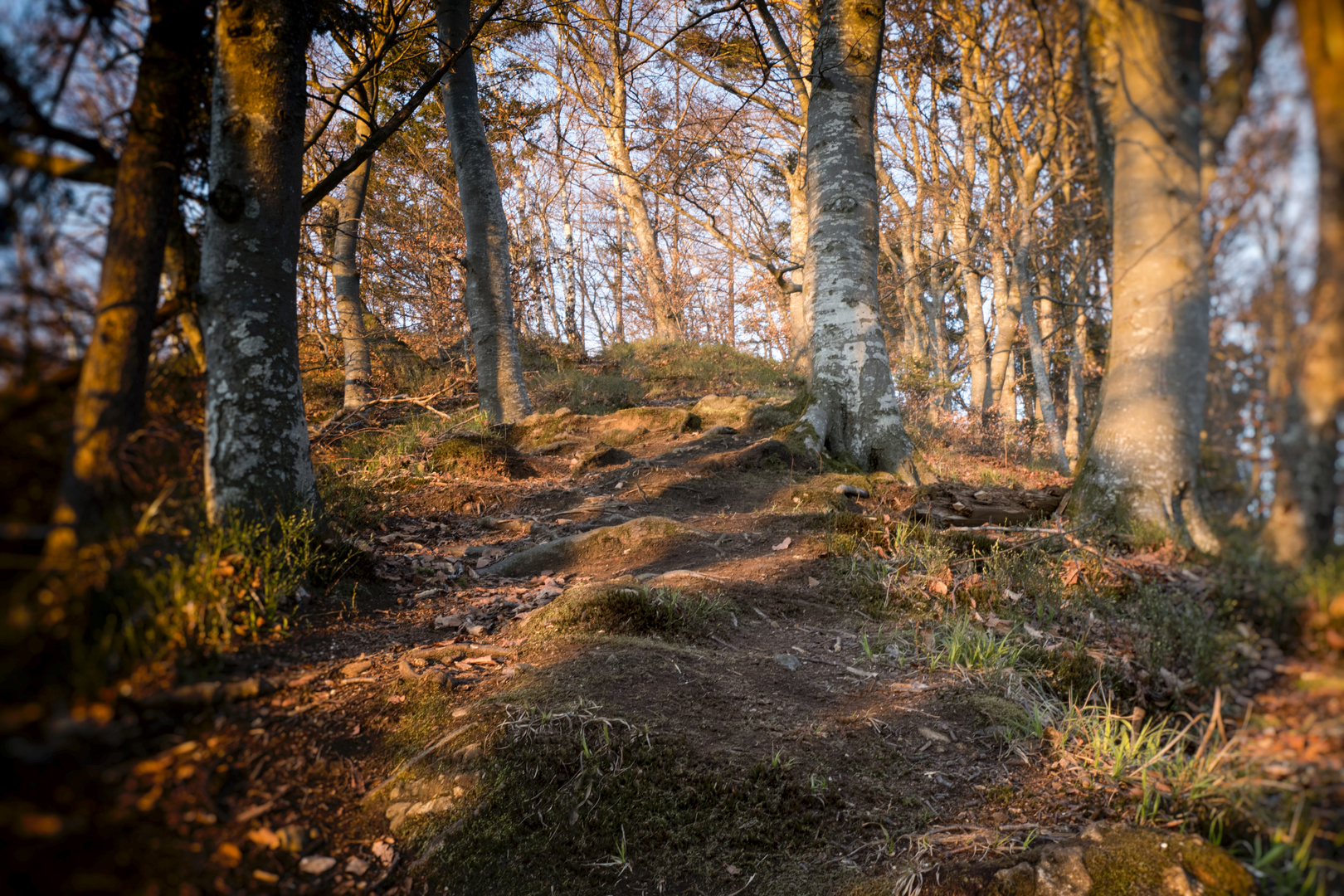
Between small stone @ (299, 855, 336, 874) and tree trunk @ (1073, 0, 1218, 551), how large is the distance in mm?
1900

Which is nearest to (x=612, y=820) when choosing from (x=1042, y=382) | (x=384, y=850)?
(x=384, y=850)

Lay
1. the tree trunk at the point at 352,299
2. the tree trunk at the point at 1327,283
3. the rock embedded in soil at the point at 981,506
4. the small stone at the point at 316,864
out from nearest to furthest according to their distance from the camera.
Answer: the tree trunk at the point at 1327,283 → the small stone at the point at 316,864 → the rock embedded in soil at the point at 981,506 → the tree trunk at the point at 352,299

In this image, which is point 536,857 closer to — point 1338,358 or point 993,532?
point 1338,358

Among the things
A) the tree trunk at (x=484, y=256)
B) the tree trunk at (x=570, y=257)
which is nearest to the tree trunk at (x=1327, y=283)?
the tree trunk at (x=484, y=256)

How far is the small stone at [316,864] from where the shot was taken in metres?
1.39

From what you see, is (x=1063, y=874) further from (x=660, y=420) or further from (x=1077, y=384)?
(x=660, y=420)

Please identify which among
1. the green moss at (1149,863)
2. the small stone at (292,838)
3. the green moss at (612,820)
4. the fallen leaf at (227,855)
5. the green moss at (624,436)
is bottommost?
the green moss at (612,820)

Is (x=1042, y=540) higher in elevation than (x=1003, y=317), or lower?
lower

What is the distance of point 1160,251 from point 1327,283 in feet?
1.45

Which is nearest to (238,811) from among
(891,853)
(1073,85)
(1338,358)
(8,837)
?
(8,837)

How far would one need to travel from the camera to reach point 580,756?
214 centimetres

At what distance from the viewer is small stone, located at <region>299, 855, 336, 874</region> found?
1.39 meters

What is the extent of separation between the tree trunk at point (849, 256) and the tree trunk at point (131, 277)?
534cm

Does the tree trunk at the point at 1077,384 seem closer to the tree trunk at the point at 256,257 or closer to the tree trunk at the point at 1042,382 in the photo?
the tree trunk at the point at 1042,382
